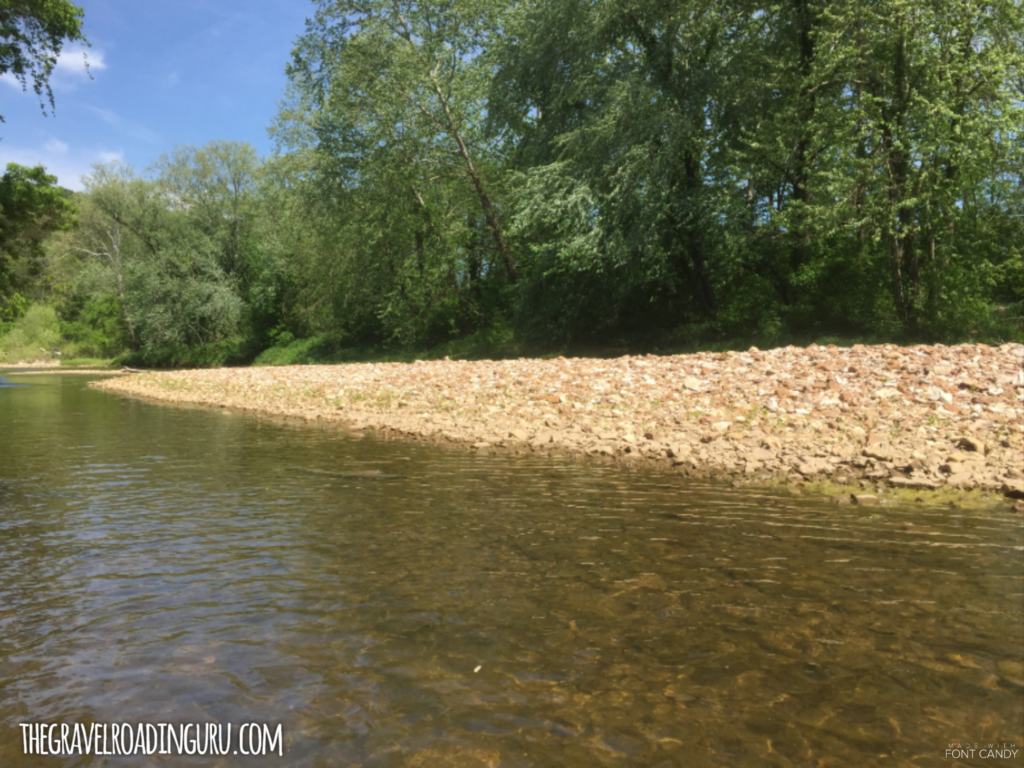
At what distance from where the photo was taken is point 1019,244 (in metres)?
23.9

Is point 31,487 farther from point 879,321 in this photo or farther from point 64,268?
point 64,268

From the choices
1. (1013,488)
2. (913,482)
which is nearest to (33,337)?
(913,482)

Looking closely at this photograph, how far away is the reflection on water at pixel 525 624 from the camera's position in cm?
340

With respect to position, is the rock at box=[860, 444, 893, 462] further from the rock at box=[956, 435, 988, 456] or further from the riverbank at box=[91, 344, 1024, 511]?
the rock at box=[956, 435, 988, 456]

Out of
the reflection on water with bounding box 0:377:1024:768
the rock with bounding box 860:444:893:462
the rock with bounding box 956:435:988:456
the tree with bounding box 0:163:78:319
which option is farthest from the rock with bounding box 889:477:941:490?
the tree with bounding box 0:163:78:319

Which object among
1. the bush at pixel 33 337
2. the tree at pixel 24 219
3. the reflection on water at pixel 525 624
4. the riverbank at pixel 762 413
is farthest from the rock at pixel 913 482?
the bush at pixel 33 337

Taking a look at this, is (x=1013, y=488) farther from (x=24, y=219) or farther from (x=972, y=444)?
(x=24, y=219)

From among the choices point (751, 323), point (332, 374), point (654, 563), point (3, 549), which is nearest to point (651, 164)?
point (751, 323)

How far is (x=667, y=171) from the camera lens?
22297 mm

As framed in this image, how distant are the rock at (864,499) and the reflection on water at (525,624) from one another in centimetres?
37

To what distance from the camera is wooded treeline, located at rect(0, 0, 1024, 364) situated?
63.5 ft

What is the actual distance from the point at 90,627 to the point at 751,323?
22.7 meters

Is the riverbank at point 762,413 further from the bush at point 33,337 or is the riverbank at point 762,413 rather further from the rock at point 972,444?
the bush at point 33,337

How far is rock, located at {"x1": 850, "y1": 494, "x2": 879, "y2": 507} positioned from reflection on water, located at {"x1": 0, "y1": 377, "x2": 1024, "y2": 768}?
14.4 inches
